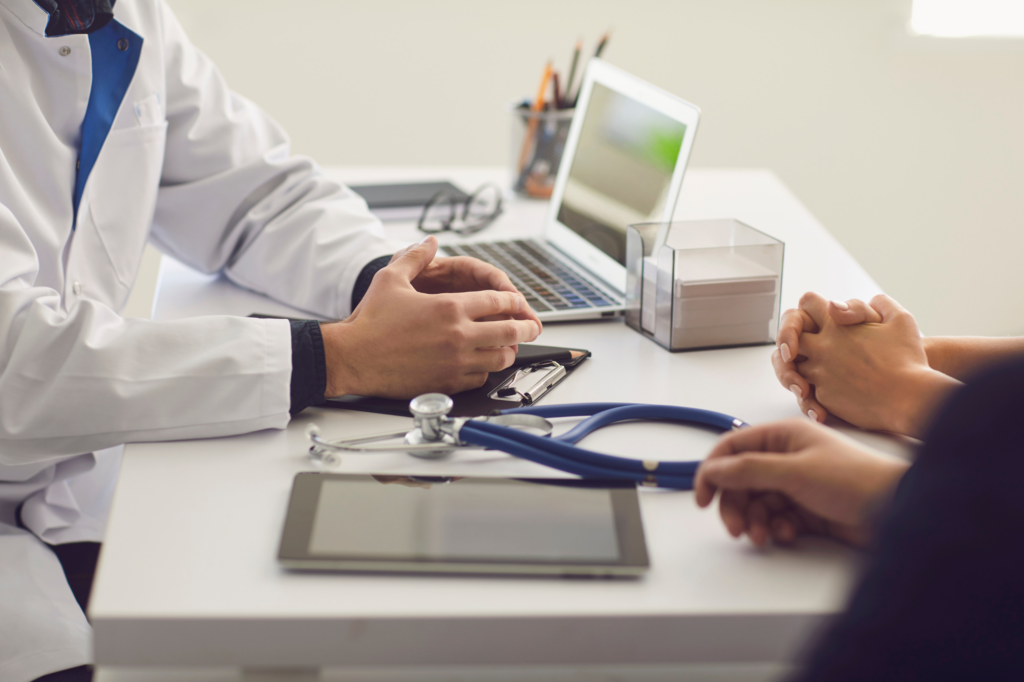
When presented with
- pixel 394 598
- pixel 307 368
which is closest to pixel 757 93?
pixel 307 368

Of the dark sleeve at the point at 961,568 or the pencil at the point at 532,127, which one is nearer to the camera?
the dark sleeve at the point at 961,568

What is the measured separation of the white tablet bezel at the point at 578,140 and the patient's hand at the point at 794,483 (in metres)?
0.44

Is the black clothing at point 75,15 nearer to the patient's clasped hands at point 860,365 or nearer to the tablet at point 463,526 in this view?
the tablet at point 463,526

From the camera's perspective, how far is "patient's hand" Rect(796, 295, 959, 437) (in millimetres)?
722

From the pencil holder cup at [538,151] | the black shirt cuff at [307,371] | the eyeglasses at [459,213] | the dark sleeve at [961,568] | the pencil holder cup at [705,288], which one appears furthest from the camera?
the pencil holder cup at [538,151]

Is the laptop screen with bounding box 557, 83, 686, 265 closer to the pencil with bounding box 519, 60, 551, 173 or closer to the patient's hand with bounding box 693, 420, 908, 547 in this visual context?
the pencil with bounding box 519, 60, 551, 173

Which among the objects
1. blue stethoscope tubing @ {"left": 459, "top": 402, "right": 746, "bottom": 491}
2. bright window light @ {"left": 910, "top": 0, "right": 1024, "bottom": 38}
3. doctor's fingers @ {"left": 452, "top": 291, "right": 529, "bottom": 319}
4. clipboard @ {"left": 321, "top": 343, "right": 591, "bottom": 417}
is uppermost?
bright window light @ {"left": 910, "top": 0, "right": 1024, "bottom": 38}

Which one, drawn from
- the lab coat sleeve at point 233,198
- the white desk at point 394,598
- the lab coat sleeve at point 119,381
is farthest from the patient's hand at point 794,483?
the lab coat sleeve at point 233,198

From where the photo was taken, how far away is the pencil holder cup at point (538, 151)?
159 cm

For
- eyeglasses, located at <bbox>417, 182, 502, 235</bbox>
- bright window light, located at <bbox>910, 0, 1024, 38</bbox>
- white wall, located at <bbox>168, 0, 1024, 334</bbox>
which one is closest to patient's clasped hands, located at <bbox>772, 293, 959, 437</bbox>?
eyeglasses, located at <bbox>417, 182, 502, 235</bbox>

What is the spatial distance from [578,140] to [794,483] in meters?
0.84

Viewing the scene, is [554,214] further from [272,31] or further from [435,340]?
[272,31]

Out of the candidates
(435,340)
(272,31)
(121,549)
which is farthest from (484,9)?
(121,549)

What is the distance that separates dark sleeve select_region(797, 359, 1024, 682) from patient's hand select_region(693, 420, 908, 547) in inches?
6.6
